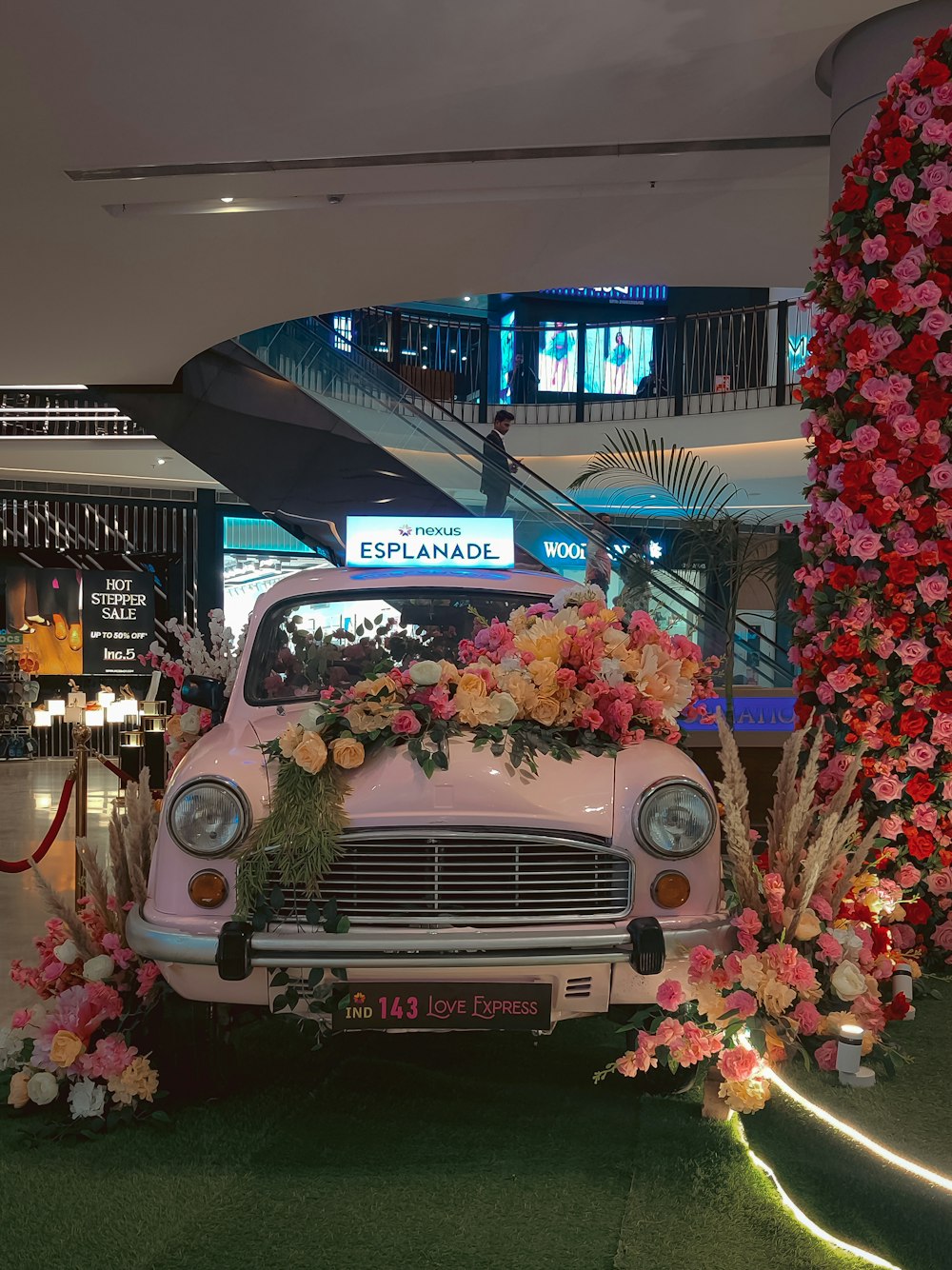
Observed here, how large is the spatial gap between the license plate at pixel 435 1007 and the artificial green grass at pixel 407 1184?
1.30ft

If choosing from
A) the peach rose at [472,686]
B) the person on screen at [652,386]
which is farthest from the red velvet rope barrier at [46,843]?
the person on screen at [652,386]

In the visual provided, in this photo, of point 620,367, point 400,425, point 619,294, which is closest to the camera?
point 400,425

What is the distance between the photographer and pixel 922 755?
4.13 metres

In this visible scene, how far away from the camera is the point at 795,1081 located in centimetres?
304

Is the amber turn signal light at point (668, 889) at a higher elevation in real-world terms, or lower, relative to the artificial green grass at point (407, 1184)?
higher

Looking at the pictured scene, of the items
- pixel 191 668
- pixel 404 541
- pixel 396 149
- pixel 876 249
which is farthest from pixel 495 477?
pixel 876 249

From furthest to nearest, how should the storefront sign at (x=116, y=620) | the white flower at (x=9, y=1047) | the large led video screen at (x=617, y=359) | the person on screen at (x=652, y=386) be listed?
1. the large led video screen at (x=617, y=359)
2. the person on screen at (x=652, y=386)
3. the storefront sign at (x=116, y=620)
4. the white flower at (x=9, y=1047)

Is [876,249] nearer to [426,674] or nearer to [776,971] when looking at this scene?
[426,674]

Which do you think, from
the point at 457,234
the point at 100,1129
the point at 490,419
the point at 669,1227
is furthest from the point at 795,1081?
the point at 490,419

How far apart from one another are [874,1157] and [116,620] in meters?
14.2

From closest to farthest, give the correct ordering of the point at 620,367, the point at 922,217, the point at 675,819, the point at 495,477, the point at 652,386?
the point at 675,819 < the point at 922,217 < the point at 495,477 < the point at 652,386 < the point at 620,367

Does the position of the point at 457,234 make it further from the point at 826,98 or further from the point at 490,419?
the point at 490,419

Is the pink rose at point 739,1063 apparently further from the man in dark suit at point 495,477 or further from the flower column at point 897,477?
the man in dark suit at point 495,477

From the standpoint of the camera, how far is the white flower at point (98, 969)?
3340mm
